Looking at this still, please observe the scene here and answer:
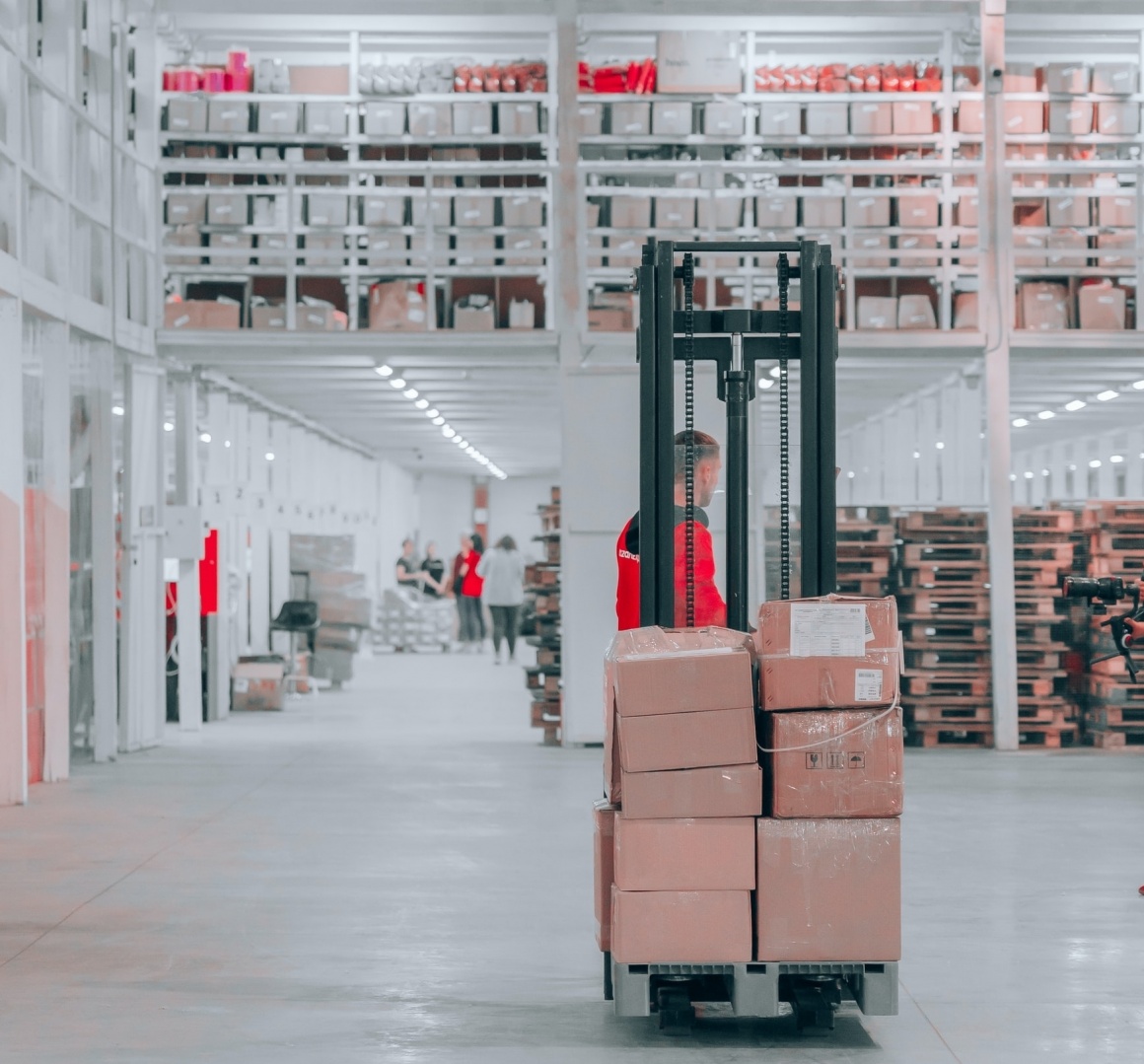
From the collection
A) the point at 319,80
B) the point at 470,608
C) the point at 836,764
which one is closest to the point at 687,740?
the point at 836,764

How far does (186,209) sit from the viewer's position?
13.3m

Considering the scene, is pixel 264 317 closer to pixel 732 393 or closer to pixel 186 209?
pixel 186 209

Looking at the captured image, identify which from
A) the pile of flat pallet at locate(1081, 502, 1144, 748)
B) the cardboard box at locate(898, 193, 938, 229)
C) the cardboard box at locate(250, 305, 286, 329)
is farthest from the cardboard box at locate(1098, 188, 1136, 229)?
the cardboard box at locate(250, 305, 286, 329)

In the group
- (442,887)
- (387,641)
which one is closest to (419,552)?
(387,641)

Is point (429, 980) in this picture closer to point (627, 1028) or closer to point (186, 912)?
point (627, 1028)

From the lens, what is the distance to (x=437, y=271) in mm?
13023

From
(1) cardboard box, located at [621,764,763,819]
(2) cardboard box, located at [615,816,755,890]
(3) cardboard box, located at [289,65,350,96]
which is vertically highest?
(3) cardboard box, located at [289,65,350,96]

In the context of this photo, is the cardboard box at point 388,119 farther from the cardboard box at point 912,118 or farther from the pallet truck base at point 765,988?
the pallet truck base at point 765,988

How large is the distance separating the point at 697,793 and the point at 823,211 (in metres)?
9.25

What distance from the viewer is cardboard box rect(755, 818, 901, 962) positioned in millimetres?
4645

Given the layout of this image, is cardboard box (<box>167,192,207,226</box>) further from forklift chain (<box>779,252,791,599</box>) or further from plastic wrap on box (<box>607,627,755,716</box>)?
plastic wrap on box (<box>607,627,755,716</box>)

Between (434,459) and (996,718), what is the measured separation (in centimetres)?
2130

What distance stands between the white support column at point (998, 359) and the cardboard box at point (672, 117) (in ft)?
7.92

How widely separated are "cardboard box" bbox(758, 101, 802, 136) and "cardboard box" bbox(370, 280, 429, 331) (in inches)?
125
